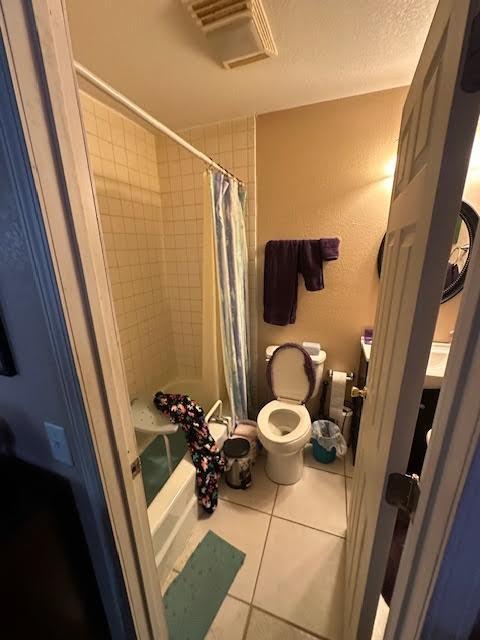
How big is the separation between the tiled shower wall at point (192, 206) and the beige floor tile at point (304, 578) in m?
1.10

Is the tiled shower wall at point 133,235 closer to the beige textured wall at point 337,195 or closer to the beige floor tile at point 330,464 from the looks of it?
the beige textured wall at point 337,195

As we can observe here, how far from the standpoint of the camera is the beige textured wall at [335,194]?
5.49 feet

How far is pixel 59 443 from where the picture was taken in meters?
0.65

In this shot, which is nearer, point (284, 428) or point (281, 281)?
point (284, 428)

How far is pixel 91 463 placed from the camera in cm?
64

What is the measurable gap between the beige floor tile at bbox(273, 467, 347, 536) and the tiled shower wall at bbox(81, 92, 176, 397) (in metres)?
1.33

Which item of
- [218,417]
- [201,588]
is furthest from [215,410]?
[201,588]

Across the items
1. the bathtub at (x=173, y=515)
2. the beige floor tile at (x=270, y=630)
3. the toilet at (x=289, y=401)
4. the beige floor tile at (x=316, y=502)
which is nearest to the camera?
the beige floor tile at (x=270, y=630)

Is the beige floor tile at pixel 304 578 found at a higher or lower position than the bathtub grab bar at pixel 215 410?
lower

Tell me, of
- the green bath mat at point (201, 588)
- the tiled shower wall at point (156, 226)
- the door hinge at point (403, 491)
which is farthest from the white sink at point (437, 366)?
the green bath mat at point (201, 588)

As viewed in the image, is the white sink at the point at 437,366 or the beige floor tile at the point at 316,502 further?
the beige floor tile at the point at 316,502

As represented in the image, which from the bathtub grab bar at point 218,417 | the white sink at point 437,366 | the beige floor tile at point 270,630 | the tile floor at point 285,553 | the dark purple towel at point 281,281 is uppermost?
the dark purple towel at point 281,281

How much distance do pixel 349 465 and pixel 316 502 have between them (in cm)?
42

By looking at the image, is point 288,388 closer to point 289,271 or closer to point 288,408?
point 288,408
